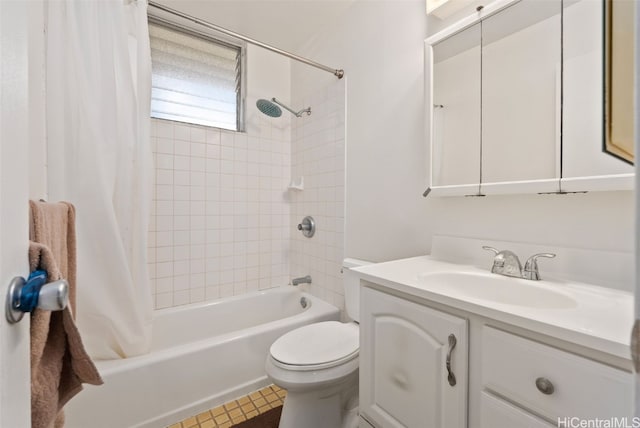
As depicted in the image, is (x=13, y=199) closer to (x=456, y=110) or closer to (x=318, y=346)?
(x=318, y=346)

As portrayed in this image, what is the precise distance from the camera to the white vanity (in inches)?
20.8

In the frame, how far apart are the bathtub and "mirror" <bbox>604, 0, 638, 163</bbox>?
1.64m

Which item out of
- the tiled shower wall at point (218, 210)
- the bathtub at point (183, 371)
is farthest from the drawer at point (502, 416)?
the tiled shower wall at point (218, 210)

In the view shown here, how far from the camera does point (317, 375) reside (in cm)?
113

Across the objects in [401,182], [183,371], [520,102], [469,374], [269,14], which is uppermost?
[269,14]

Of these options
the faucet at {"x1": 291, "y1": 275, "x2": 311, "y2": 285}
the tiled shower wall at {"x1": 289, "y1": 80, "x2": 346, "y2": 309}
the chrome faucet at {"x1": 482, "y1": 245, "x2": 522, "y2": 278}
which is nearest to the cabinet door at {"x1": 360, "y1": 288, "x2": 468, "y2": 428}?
the chrome faucet at {"x1": 482, "y1": 245, "x2": 522, "y2": 278}

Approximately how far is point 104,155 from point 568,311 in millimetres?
1764

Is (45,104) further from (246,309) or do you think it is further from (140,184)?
(246,309)

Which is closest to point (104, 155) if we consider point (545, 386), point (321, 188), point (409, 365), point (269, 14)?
point (321, 188)

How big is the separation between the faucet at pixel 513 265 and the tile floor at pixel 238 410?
1.35 m

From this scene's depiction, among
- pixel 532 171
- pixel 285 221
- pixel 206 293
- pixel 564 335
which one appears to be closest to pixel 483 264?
pixel 532 171

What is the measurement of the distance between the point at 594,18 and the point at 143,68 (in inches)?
74.1

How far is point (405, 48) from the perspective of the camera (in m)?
1.43

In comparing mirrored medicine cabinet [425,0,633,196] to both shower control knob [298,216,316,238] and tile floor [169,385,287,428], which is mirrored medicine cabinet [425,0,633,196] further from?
tile floor [169,385,287,428]
